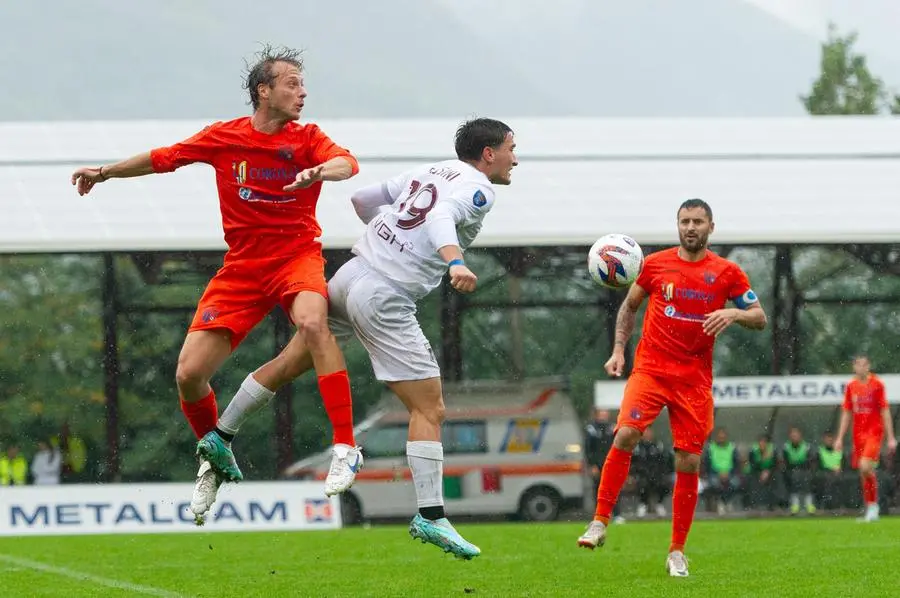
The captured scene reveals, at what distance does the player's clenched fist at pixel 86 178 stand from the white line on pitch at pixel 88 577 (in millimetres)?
2152

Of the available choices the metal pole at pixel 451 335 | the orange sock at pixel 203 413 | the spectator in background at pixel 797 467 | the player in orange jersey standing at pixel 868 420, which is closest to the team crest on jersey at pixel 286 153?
the orange sock at pixel 203 413

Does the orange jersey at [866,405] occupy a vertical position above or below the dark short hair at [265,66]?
below

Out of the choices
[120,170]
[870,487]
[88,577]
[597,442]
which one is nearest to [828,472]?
[597,442]

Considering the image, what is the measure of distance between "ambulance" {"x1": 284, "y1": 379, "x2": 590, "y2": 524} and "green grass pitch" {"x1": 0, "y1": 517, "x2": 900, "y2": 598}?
4.96m

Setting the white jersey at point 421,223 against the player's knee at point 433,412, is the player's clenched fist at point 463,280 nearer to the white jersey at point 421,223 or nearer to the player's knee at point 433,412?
the white jersey at point 421,223

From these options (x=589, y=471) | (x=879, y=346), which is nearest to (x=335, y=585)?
(x=589, y=471)

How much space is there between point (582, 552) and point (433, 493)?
3.97 metres

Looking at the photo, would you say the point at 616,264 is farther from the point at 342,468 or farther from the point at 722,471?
the point at 722,471

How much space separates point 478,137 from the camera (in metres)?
7.58

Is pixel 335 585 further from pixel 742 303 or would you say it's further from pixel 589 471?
pixel 589 471

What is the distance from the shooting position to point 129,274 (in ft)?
67.7

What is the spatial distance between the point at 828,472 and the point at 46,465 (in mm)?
10871

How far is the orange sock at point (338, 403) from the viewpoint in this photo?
760cm

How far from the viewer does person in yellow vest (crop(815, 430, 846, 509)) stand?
817 inches
